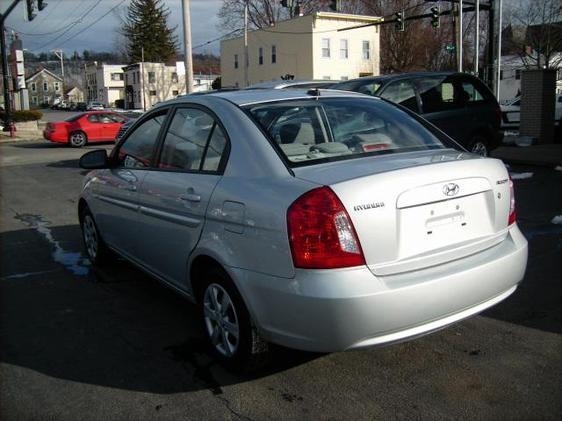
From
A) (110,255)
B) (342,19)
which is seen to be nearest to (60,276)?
(110,255)

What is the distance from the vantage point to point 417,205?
3057 mm

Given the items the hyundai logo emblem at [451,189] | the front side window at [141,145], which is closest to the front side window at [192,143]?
the front side window at [141,145]

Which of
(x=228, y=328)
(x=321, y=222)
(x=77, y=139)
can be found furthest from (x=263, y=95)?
(x=77, y=139)

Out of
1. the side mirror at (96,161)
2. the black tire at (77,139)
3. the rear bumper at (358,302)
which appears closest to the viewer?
the rear bumper at (358,302)

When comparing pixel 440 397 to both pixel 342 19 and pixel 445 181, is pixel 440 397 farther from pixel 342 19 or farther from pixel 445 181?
pixel 342 19

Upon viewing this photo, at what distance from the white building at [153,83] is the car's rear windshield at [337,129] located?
76.0 meters

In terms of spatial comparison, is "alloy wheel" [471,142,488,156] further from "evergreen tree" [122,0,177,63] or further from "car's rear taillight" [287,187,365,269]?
"evergreen tree" [122,0,177,63]

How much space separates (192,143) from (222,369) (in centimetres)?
150

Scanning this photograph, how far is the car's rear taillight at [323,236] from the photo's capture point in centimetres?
290

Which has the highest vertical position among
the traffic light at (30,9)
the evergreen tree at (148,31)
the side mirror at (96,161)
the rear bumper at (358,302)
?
the evergreen tree at (148,31)

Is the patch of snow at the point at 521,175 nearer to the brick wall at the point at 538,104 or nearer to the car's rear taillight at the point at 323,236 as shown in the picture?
the brick wall at the point at 538,104

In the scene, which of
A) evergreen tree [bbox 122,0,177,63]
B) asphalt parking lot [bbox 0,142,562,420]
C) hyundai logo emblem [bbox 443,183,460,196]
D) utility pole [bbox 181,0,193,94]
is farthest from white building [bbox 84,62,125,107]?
hyundai logo emblem [bbox 443,183,460,196]

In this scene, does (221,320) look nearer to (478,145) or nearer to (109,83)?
(478,145)

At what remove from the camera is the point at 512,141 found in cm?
1545
